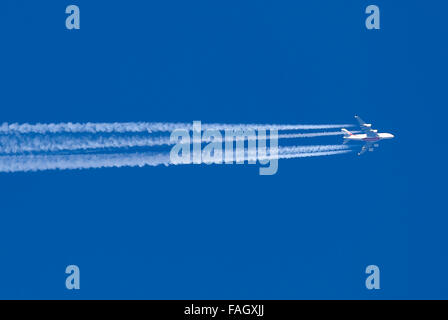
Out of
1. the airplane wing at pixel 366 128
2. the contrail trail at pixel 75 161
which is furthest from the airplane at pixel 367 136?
the contrail trail at pixel 75 161

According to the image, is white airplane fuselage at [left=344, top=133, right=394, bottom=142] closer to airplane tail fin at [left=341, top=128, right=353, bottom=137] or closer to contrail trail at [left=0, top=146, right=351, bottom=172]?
airplane tail fin at [left=341, top=128, right=353, bottom=137]

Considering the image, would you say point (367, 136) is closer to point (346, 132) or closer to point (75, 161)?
point (346, 132)

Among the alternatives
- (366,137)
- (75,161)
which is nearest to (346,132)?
(366,137)

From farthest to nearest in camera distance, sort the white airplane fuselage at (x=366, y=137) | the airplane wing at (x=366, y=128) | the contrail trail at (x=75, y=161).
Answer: the airplane wing at (x=366, y=128) < the white airplane fuselage at (x=366, y=137) < the contrail trail at (x=75, y=161)

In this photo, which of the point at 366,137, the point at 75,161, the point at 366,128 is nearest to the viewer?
the point at 75,161

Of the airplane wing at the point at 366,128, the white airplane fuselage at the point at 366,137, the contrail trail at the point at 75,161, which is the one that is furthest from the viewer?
the airplane wing at the point at 366,128

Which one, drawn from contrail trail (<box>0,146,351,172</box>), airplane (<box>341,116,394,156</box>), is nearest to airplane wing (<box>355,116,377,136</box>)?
airplane (<box>341,116,394,156</box>)

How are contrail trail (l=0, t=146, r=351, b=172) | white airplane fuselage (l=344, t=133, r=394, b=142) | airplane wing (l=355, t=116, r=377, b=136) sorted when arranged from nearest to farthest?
contrail trail (l=0, t=146, r=351, b=172) → white airplane fuselage (l=344, t=133, r=394, b=142) → airplane wing (l=355, t=116, r=377, b=136)

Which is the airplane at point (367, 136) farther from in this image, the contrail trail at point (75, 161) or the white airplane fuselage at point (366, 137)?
the contrail trail at point (75, 161)

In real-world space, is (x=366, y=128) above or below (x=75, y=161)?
above
